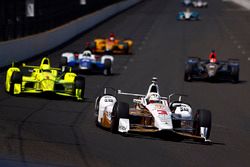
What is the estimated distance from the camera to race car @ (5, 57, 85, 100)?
22078 mm

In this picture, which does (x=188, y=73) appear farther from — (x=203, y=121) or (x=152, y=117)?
(x=203, y=121)

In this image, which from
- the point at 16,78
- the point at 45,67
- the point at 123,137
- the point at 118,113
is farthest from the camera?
the point at 45,67

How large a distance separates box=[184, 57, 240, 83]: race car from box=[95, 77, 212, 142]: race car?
11.7 metres

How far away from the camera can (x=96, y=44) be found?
40.3 m

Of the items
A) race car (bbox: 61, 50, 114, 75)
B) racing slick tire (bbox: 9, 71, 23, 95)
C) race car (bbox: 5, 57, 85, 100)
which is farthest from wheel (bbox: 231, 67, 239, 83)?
racing slick tire (bbox: 9, 71, 23, 95)

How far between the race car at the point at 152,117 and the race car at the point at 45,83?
4.20 m

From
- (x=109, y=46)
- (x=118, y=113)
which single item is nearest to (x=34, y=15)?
(x=109, y=46)

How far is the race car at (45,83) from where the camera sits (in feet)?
72.4

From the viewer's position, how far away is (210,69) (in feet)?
97.2

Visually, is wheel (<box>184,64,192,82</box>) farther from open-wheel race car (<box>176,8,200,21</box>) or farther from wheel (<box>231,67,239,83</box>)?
open-wheel race car (<box>176,8,200,21</box>)

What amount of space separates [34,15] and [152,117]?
27.3 meters

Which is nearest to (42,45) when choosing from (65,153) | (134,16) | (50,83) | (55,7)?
(55,7)

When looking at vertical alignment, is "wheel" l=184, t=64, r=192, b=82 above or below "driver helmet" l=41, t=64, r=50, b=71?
below

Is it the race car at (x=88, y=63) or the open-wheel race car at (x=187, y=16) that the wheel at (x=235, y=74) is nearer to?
the race car at (x=88, y=63)
